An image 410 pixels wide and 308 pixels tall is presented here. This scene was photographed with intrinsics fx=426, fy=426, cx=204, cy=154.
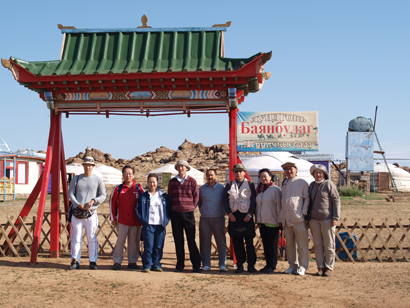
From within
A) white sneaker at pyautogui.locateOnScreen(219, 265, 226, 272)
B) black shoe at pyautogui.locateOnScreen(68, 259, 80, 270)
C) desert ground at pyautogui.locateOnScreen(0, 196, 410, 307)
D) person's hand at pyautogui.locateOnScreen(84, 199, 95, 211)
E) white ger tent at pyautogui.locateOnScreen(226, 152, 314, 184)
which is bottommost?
desert ground at pyautogui.locateOnScreen(0, 196, 410, 307)

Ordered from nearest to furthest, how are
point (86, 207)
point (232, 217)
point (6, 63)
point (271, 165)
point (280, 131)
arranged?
point (232, 217) < point (86, 207) < point (6, 63) < point (280, 131) < point (271, 165)

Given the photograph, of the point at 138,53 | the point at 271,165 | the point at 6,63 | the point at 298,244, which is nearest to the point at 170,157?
the point at 271,165

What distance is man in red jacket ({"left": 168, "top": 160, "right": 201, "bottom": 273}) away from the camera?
6.25m

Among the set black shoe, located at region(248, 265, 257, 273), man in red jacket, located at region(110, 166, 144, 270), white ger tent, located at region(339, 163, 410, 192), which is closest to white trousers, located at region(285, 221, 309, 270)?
black shoe, located at region(248, 265, 257, 273)

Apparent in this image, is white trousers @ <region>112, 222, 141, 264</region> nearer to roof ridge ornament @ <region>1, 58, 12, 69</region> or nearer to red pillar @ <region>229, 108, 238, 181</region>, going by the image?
red pillar @ <region>229, 108, 238, 181</region>

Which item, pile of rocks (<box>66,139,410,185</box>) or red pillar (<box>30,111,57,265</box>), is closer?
red pillar (<box>30,111,57,265</box>)

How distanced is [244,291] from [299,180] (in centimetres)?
182

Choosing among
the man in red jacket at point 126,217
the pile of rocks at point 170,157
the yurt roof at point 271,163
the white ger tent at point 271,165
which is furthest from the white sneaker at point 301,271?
the pile of rocks at point 170,157

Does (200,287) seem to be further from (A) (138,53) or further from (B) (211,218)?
(A) (138,53)

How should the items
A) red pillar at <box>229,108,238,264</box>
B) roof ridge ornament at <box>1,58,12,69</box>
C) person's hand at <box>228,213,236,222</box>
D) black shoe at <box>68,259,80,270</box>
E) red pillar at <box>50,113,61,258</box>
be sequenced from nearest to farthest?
1. person's hand at <box>228,213,236,222</box>
2. black shoe at <box>68,259,80,270</box>
3. roof ridge ornament at <box>1,58,12,69</box>
4. red pillar at <box>229,108,238,264</box>
5. red pillar at <box>50,113,61,258</box>

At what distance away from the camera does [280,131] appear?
22109mm

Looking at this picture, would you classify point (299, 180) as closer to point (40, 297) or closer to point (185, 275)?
point (185, 275)

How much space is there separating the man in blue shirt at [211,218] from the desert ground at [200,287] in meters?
0.25

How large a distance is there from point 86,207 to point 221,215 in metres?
2.02
